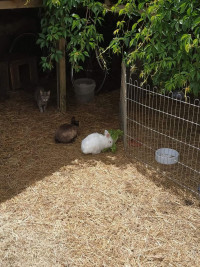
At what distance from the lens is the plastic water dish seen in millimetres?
4759

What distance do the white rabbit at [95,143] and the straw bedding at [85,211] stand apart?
0.13 metres

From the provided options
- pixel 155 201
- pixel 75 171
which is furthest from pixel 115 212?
→ pixel 75 171

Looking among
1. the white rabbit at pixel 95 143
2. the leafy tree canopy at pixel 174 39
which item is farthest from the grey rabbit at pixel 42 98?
the leafy tree canopy at pixel 174 39

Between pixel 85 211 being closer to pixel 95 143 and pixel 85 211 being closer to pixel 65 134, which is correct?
pixel 95 143

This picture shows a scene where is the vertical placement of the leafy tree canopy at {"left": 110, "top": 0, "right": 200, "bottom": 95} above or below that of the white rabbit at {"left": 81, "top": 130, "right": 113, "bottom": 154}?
above

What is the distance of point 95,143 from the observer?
16.3ft

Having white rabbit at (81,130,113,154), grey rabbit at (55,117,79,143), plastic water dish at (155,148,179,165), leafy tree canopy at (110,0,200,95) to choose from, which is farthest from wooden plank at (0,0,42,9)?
plastic water dish at (155,148,179,165)

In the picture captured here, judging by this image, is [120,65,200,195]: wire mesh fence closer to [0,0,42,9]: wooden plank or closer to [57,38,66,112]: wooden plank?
[57,38,66,112]: wooden plank

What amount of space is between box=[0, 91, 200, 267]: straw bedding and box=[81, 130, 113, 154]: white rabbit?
128mm

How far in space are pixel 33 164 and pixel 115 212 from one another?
5.33ft

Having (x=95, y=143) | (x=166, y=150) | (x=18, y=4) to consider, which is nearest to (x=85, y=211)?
(x=95, y=143)

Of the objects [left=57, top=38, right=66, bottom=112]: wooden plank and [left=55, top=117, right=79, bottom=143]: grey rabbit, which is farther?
[left=57, top=38, right=66, bottom=112]: wooden plank

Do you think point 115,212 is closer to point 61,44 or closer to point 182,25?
point 182,25

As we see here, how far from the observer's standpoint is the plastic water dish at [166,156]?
4.76 metres
